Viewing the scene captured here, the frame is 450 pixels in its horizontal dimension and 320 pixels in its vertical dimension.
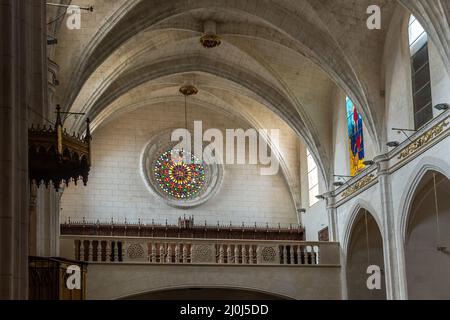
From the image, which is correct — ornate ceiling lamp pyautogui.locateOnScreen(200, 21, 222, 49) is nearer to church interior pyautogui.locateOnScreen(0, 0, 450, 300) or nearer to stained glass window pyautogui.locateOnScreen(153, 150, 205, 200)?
church interior pyautogui.locateOnScreen(0, 0, 450, 300)

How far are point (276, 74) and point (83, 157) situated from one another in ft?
47.6

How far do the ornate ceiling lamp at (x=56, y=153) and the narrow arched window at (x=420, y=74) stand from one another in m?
10.5

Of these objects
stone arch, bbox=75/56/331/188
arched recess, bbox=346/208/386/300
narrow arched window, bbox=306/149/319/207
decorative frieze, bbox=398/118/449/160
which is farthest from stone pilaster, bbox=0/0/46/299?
narrow arched window, bbox=306/149/319/207

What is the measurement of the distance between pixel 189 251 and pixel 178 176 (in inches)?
226

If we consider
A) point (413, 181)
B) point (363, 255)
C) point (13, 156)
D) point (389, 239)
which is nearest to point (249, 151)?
point (363, 255)

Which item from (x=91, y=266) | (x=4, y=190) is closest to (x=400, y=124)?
(x=91, y=266)

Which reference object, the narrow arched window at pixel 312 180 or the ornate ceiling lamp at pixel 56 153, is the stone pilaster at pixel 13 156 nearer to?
the ornate ceiling lamp at pixel 56 153

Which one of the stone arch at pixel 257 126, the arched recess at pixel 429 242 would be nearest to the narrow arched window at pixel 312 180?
the stone arch at pixel 257 126

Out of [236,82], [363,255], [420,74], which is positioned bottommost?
[363,255]

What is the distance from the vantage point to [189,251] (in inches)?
878

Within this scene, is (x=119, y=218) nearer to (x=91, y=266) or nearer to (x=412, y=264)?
(x=91, y=266)

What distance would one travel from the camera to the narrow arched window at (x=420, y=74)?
18828 millimetres

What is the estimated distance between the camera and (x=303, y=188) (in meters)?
27.8

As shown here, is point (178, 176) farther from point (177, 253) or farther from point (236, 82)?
point (177, 253)
